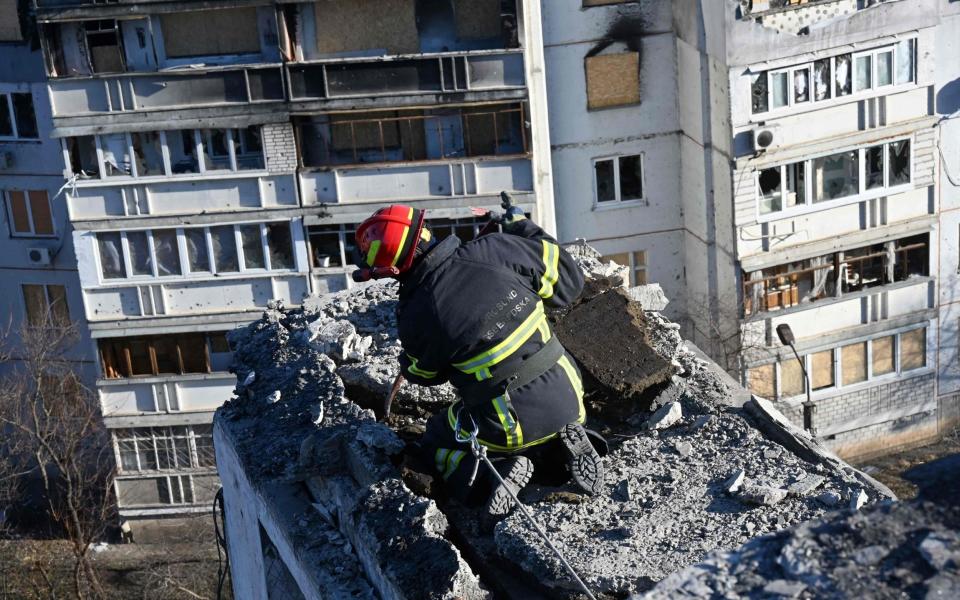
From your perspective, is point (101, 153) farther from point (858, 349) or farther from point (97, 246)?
point (858, 349)

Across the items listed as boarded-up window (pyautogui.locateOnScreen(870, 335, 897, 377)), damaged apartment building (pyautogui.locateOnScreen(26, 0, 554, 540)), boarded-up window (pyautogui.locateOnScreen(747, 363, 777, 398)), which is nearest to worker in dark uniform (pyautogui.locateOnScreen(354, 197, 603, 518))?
damaged apartment building (pyautogui.locateOnScreen(26, 0, 554, 540))

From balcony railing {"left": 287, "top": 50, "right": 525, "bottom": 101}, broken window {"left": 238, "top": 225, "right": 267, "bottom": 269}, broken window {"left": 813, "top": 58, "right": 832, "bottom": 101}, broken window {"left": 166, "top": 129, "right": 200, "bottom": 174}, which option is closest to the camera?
balcony railing {"left": 287, "top": 50, "right": 525, "bottom": 101}

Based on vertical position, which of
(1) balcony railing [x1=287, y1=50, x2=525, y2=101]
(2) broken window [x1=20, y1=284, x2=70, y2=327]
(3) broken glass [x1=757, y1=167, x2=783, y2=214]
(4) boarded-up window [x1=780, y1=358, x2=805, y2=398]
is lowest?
(4) boarded-up window [x1=780, y1=358, x2=805, y2=398]

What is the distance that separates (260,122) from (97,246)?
5.18 metres

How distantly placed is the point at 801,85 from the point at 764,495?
21.8 m

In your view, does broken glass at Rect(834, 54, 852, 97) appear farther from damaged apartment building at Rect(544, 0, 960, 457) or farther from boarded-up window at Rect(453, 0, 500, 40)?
boarded-up window at Rect(453, 0, 500, 40)

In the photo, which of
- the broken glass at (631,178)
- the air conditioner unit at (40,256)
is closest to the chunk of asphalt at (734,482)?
the broken glass at (631,178)

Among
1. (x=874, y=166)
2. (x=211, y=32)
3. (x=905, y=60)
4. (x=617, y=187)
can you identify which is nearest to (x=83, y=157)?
(x=211, y=32)

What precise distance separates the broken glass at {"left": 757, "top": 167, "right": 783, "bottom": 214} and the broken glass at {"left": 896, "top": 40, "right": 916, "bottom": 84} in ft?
11.3

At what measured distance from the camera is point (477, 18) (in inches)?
1066

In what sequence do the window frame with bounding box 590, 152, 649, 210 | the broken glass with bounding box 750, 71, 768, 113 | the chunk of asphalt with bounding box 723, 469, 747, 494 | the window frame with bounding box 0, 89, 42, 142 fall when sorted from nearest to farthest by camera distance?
the chunk of asphalt with bounding box 723, 469, 747, 494, the broken glass with bounding box 750, 71, 768, 113, the window frame with bounding box 0, 89, 42, 142, the window frame with bounding box 590, 152, 649, 210

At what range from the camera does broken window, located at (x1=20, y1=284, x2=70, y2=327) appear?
32125mm

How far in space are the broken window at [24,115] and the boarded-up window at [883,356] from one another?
807 inches

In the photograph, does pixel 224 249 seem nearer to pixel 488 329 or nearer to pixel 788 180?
pixel 788 180
